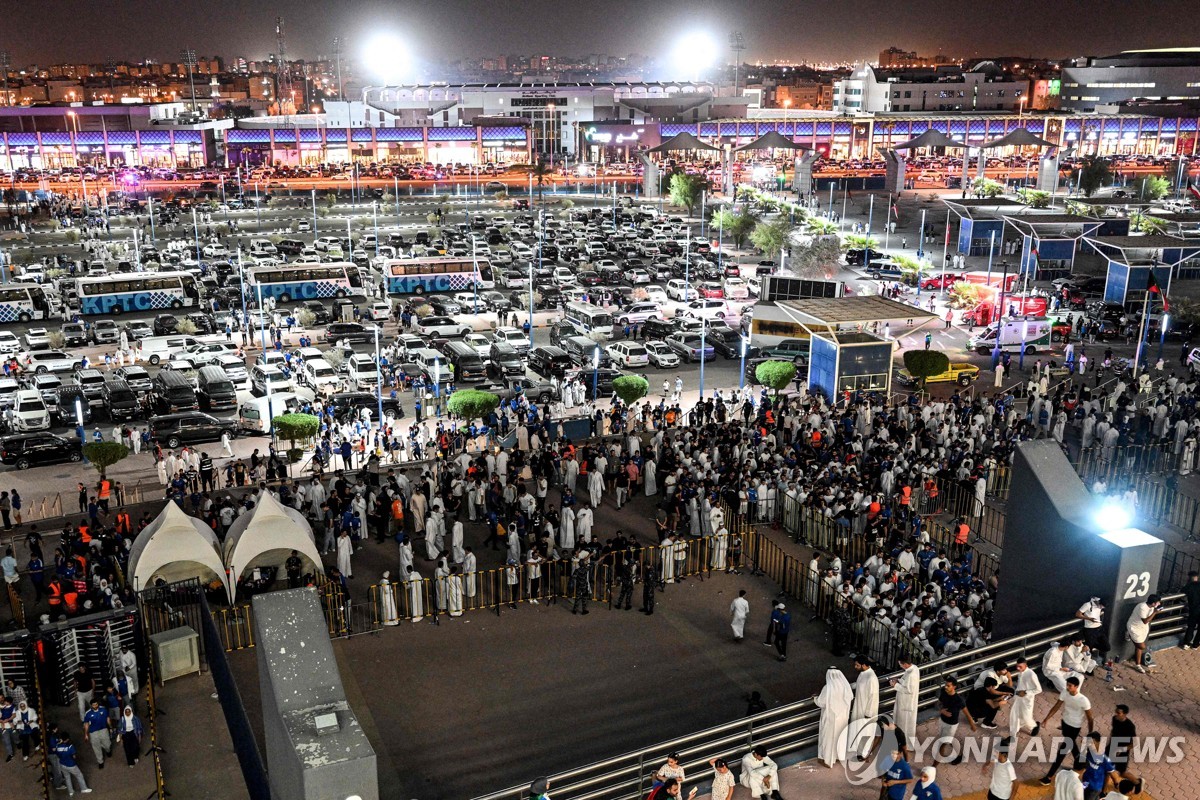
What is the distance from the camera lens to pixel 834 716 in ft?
33.8

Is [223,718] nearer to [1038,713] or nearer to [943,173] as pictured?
[1038,713]

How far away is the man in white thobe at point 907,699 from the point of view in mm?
10484

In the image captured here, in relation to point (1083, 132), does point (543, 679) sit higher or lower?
lower

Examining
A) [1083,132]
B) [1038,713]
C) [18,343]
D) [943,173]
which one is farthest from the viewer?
[1083,132]

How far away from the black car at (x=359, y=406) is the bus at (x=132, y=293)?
57.0ft

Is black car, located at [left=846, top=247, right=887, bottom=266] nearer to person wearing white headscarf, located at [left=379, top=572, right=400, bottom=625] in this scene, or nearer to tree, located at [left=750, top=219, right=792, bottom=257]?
tree, located at [left=750, top=219, right=792, bottom=257]

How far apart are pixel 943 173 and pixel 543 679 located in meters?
83.3

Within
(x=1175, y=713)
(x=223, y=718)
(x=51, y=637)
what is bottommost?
(x=223, y=718)

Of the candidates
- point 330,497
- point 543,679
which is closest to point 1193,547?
point 543,679

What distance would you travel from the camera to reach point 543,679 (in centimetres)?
1475

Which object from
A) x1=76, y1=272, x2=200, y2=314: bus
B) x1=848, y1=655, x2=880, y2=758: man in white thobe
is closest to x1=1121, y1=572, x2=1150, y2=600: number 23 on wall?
x1=848, y1=655, x2=880, y2=758: man in white thobe

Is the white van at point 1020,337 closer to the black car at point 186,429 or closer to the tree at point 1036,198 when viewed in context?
the black car at point 186,429

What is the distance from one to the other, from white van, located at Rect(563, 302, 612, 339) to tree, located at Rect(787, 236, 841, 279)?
9999mm

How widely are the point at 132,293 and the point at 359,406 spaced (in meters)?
19.0
